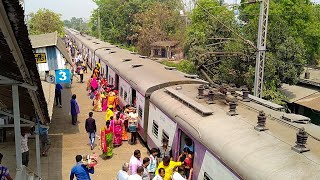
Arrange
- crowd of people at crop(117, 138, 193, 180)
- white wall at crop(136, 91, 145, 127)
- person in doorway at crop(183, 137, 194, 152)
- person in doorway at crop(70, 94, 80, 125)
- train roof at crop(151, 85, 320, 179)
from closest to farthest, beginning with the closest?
train roof at crop(151, 85, 320, 179)
crowd of people at crop(117, 138, 193, 180)
person in doorway at crop(183, 137, 194, 152)
white wall at crop(136, 91, 145, 127)
person in doorway at crop(70, 94, 80, 125)

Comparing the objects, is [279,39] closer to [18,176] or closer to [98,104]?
[98,104]

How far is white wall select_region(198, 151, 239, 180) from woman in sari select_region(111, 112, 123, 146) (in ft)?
18.6

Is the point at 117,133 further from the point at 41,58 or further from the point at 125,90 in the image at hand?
the point at 41,58

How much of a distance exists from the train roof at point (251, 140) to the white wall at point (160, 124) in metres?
0.34

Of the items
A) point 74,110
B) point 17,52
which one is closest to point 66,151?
point 74,110

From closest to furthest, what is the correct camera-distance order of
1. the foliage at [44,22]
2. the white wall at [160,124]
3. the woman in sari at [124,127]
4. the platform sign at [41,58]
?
the white wall at [160,124]
the woman in sari at [124,127]
the platform sign at [41,58]
the foliage at [44,22]

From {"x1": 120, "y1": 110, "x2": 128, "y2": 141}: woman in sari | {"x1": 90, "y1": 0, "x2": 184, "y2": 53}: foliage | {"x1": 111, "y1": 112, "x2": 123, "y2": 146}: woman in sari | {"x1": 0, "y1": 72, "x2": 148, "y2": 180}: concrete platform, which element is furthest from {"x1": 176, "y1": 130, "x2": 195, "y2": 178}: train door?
{"x1": 90, "y1": 0, "x2": 184, "y2": 53}: foliage

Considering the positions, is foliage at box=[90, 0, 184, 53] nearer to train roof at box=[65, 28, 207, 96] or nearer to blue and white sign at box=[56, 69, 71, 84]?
blue and white sign at box=[56, 69, 71, 84]

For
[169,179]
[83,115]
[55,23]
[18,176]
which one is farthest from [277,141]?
[55,23]

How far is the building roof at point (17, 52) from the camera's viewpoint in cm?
351

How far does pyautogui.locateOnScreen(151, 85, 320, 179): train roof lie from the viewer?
5367 millimetres

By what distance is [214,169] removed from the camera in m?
7.09

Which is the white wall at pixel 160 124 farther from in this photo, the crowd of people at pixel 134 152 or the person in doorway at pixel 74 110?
the person in doorway at pixel 74 110

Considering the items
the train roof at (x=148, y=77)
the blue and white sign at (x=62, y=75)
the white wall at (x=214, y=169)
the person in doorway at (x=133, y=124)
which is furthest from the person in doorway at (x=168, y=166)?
the blue and white sign at (x=62, y=75)
